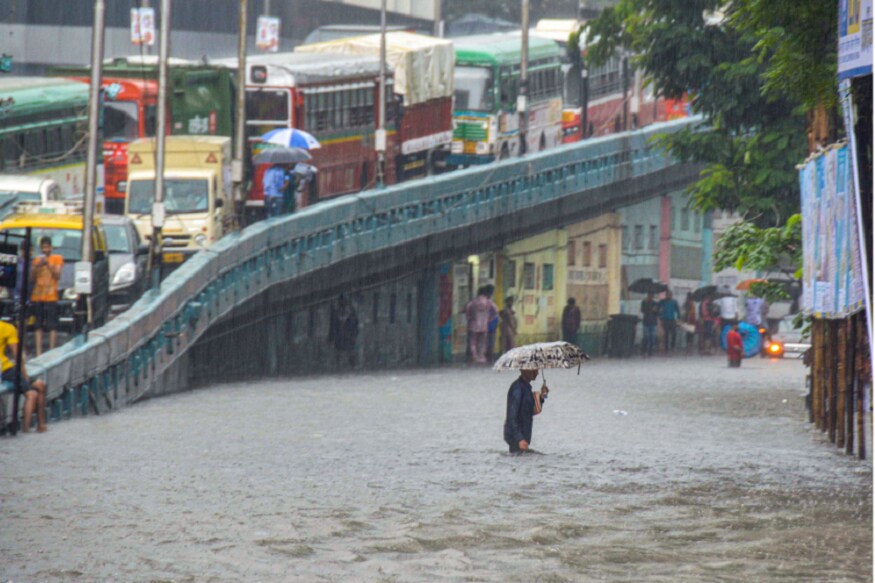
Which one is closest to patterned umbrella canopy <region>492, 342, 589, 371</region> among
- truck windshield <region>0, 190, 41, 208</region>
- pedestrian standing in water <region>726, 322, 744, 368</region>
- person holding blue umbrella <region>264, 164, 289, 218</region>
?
truck windshield <region>0, 190, 41, 208</region>

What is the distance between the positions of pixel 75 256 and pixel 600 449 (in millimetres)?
9413

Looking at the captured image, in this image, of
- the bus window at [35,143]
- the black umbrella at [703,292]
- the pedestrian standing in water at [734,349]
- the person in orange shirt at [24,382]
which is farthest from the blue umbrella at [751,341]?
the person in orange shirt at [24,382]

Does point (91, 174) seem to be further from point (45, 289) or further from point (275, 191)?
point (275, 191)

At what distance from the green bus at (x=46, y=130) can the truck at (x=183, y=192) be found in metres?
2.46

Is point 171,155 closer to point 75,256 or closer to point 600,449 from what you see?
point 75,256

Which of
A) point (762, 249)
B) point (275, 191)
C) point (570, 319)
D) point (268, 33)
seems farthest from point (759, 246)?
point (268, 33)

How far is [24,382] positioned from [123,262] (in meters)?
10.4

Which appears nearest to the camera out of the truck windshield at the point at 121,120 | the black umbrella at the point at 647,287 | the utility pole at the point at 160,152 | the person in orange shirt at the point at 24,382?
the person in orange shirt at the point at 24,382

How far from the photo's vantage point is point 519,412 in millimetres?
21578

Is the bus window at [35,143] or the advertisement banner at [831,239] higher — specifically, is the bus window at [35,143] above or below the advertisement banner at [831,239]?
above

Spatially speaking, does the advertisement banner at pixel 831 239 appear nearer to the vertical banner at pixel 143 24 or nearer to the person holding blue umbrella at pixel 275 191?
the person holding blue umbrella at pixel 275 191

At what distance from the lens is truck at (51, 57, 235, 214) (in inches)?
1570

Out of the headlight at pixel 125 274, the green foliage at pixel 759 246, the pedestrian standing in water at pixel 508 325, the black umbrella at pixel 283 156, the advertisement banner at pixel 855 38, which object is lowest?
the pedestrian standing in water at pixel 508 325

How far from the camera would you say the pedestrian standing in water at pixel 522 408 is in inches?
825
